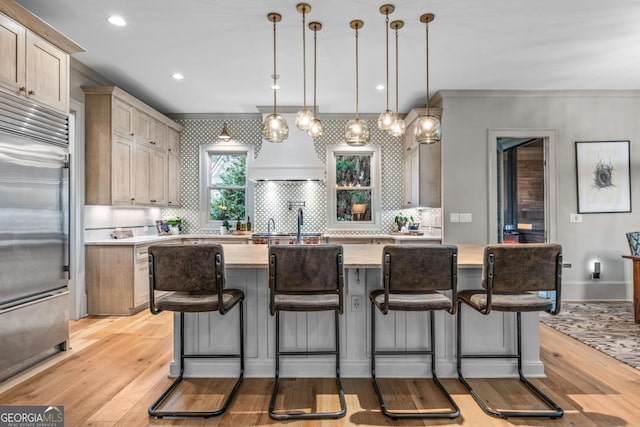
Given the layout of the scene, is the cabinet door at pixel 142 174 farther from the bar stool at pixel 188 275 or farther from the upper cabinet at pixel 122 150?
the bar stool at pixel 188 275

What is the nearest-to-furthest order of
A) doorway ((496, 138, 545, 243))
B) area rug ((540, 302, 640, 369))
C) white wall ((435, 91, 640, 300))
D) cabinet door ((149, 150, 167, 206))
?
area rug ((540, 302, 640, 369)) → white wall ((435, 91, 640, 300)) → cabinet door ((149, 150, 167, 206)) → doorway ((496, 138, 545, 243))

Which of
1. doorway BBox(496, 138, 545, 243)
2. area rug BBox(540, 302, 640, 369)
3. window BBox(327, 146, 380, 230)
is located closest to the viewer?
area rug BBox(540, 302, 640, 369)

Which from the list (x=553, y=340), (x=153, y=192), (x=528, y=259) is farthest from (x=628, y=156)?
(x=153, y=192)

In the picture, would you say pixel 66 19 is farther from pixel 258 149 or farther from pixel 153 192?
pixel 258 149

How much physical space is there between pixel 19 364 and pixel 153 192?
2825 millimetres

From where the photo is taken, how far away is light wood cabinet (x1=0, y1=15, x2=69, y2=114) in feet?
8.19

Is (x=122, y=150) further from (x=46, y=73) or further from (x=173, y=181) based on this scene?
(x=46, y=73)

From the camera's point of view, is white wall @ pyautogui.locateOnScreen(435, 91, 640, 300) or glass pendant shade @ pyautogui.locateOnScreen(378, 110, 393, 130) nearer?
glass pendant shade @ pyautogui.locateOnScreen(378, 110, 393, 130)

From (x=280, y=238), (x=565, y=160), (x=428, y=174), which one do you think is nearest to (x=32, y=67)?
(x=280, y=238)

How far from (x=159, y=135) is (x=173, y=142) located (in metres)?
0.45

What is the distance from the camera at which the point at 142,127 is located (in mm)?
4848

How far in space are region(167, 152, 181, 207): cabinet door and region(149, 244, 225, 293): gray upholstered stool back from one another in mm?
3736

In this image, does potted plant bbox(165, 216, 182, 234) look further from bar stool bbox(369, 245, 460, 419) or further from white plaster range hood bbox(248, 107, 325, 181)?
bar stool bbox(369, 245, 460, 419)

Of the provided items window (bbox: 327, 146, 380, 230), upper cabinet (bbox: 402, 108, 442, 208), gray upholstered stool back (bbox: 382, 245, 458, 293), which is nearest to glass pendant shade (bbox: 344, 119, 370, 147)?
gray upholstered stool back (bbox: 382, 245, 458, 293)
